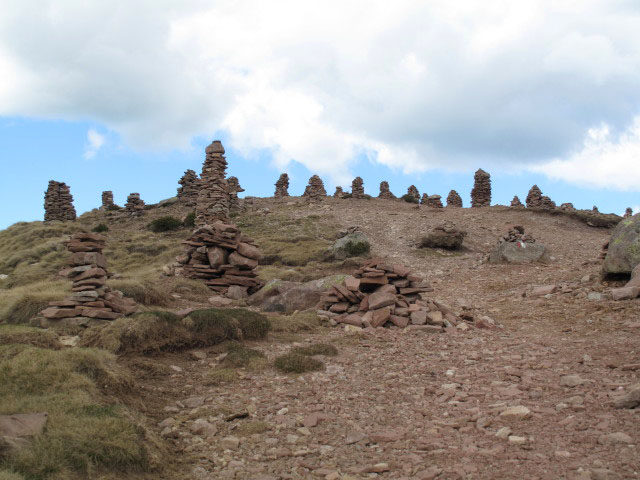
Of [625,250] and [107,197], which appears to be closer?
[625,250]

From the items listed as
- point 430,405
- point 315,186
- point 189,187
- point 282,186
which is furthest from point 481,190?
point 430,405

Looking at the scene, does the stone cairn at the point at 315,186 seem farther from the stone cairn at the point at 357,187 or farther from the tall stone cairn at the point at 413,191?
the tall stone cairn at the point at 413,191

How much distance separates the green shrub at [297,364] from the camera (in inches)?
309

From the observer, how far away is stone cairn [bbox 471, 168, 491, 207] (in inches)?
1944

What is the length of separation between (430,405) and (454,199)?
55.7 m

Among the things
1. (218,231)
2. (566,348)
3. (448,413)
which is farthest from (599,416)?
(218,231)

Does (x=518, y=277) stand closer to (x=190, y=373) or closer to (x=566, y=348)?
(x=566, y=348)

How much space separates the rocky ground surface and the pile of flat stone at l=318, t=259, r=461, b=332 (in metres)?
0.51

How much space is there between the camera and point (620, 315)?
32.7 feet

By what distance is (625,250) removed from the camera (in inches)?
482

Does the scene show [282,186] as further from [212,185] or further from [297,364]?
[297,364]

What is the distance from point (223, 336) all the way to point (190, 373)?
1565 mm

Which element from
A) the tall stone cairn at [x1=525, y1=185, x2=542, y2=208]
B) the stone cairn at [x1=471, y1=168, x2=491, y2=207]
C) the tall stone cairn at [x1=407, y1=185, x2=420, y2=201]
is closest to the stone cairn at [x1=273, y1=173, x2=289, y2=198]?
the tall stone cairn at [x1=407, y1=185, x2=420, y2=201]

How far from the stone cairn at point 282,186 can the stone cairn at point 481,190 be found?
2149 cm
